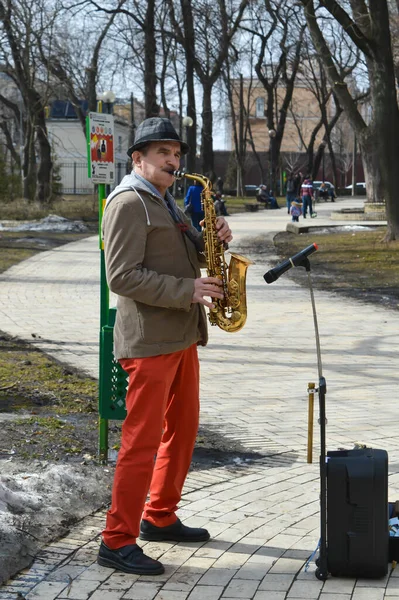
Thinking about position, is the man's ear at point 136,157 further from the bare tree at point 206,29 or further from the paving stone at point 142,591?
the bare tree at point 206,29

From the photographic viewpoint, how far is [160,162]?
178 inches

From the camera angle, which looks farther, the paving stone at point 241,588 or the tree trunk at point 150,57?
the tree trunk at point 150,57

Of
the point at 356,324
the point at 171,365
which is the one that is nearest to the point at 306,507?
the point at 171,365

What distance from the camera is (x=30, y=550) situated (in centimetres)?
468

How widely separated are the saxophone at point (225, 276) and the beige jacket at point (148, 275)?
122 mm

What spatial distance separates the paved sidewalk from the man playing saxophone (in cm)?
26

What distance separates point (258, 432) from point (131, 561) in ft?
9.50

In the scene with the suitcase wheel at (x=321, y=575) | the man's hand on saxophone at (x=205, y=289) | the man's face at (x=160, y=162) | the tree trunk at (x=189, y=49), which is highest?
the tree trunk at (x=189, y=49)

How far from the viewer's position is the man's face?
4512mm

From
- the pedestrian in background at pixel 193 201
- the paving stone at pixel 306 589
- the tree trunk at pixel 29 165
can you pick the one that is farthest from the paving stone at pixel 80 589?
the tree trunk at pixel 29 165

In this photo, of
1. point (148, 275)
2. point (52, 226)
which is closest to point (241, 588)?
point (148, 275)

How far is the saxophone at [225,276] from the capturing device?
4.48m

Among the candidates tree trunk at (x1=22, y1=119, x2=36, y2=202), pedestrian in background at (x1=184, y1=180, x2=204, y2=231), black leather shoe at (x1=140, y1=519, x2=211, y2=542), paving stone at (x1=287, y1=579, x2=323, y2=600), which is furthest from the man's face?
tree trunk at (x1=22, y1=119, x2=36, y2=202)

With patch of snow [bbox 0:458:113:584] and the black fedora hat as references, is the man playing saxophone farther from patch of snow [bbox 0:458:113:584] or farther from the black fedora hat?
patch of snow [bbox 0:458:113:584]
